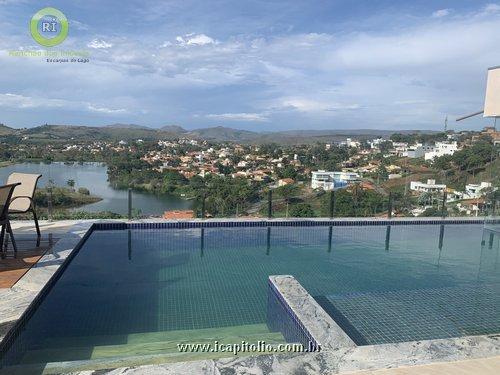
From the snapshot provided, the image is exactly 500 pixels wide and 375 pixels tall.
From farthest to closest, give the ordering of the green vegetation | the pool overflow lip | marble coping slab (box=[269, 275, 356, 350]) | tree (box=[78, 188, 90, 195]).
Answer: tree (box=[78, 188, 90, 195]) < the green vegetation < marble coping slab (box=[269, 275, 356, 350]) < the pool overflow lip

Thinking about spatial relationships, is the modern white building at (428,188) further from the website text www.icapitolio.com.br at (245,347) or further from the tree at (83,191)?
the tree at (83,191)

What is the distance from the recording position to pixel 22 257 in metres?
3.38

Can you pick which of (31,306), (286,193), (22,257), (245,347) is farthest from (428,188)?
(31,306)

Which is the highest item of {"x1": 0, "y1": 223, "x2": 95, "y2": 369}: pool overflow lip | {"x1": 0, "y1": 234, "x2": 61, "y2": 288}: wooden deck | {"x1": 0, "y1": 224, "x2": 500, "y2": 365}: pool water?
{"x1": 0, "y1": 234, "x2": 61, "y2": 288}: wooden deck

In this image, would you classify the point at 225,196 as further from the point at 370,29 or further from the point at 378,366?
the point at 378,366

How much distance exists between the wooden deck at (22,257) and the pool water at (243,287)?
0.31 m

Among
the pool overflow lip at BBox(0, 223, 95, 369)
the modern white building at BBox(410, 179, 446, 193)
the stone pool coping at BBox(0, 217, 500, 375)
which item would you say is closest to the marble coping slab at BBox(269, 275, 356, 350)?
the stone pool coping at BBox(0, 217, 500, 375)

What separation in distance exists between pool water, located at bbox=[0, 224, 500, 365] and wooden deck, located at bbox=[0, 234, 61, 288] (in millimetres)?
307

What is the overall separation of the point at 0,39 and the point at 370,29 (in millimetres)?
8802

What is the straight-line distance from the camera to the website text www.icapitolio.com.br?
2264 mm

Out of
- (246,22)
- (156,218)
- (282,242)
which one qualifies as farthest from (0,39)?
(282,242)

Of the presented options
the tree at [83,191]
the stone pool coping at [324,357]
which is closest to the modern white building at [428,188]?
the stone pool coping at [324,357]

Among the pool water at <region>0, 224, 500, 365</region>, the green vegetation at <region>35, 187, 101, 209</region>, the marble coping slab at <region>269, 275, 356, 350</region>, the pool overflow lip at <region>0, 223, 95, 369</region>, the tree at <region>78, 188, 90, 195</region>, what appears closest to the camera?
the pool overflow lip at <region>0, 223, 95, 369</region>

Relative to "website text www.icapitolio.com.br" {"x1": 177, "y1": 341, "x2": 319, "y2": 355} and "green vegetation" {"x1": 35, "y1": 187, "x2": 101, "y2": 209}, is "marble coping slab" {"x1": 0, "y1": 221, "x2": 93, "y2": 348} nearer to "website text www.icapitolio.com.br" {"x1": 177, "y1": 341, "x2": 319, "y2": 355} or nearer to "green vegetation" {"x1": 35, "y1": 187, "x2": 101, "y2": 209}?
"website text www.icapitolio.com.br" {"x1": 177, "y1": 341, "x2": 319, "y2": 355}
